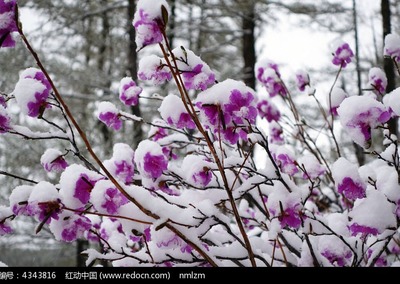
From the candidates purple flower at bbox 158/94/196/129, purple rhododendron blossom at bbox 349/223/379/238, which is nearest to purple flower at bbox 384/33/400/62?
purple rhododendron blossom at bbox 349/223/379/238

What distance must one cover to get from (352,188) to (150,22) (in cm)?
74

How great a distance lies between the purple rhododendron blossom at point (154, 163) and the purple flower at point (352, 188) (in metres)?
0.53

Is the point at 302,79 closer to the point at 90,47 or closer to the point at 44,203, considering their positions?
the point at 44,203

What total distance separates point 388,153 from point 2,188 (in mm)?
6233

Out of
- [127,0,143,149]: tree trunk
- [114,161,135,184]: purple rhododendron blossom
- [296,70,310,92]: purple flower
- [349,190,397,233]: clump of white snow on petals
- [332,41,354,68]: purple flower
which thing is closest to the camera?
[349,190,397,233]: clump of white snow on petals

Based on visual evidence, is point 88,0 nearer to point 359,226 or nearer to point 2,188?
point 2,188

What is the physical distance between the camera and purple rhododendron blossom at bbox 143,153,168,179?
1073 mm

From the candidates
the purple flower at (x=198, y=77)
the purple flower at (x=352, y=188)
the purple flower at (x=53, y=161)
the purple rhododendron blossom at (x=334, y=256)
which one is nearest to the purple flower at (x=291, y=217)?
the purple flower at (x=352, y=188)

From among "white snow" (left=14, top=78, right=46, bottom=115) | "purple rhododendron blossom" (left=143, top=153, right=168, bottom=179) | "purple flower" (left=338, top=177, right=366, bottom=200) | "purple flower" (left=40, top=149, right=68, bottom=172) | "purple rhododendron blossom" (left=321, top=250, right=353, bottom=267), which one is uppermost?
"white snow" (left=14, top=78, right=46, bottom=115)

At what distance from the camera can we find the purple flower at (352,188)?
1.08 metres

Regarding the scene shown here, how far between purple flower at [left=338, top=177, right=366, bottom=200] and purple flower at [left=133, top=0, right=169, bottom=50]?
67cm

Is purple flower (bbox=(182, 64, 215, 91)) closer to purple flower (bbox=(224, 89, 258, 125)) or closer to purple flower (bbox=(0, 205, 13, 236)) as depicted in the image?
purple flower (bbox=(224, 89, 258, 125))

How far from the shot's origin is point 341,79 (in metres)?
8.89
